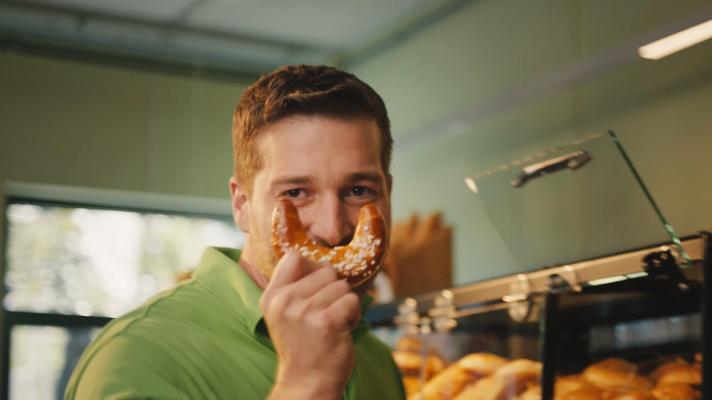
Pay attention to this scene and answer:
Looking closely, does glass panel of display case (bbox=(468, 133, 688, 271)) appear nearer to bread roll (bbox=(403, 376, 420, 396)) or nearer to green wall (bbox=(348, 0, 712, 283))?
green wall (bbox=(348, 0, 712, 283))

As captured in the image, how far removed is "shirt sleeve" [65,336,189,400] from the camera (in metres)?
1.41

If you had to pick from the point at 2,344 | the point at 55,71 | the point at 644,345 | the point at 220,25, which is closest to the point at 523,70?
the point at 220,25

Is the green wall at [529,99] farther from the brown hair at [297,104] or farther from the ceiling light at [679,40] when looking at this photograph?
the brown hair at [297,104]

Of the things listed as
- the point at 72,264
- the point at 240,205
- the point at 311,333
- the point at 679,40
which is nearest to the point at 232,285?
the point at 240,205

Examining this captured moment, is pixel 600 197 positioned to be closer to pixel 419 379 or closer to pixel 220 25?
pixel 419 379

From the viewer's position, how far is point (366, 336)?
6.99 ft

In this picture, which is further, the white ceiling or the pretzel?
the white ceiling

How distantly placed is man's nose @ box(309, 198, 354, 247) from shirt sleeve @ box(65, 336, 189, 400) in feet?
0.88

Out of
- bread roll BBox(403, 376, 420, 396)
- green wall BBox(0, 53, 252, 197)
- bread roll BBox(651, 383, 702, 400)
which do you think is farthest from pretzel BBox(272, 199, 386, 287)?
green wall BBox(0, 53, 252, 197)

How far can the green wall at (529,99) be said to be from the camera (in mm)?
3932

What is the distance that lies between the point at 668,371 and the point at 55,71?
459cm

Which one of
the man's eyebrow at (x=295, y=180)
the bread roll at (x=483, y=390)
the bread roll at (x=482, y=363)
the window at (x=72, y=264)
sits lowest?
the bread roll at (x=483, y=390)

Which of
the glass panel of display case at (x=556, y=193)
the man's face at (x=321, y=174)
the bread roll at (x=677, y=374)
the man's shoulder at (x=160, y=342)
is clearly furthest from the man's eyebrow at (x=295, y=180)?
the bread roll at (x=677, y=374)

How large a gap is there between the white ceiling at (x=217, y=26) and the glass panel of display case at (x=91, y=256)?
3.34ft
